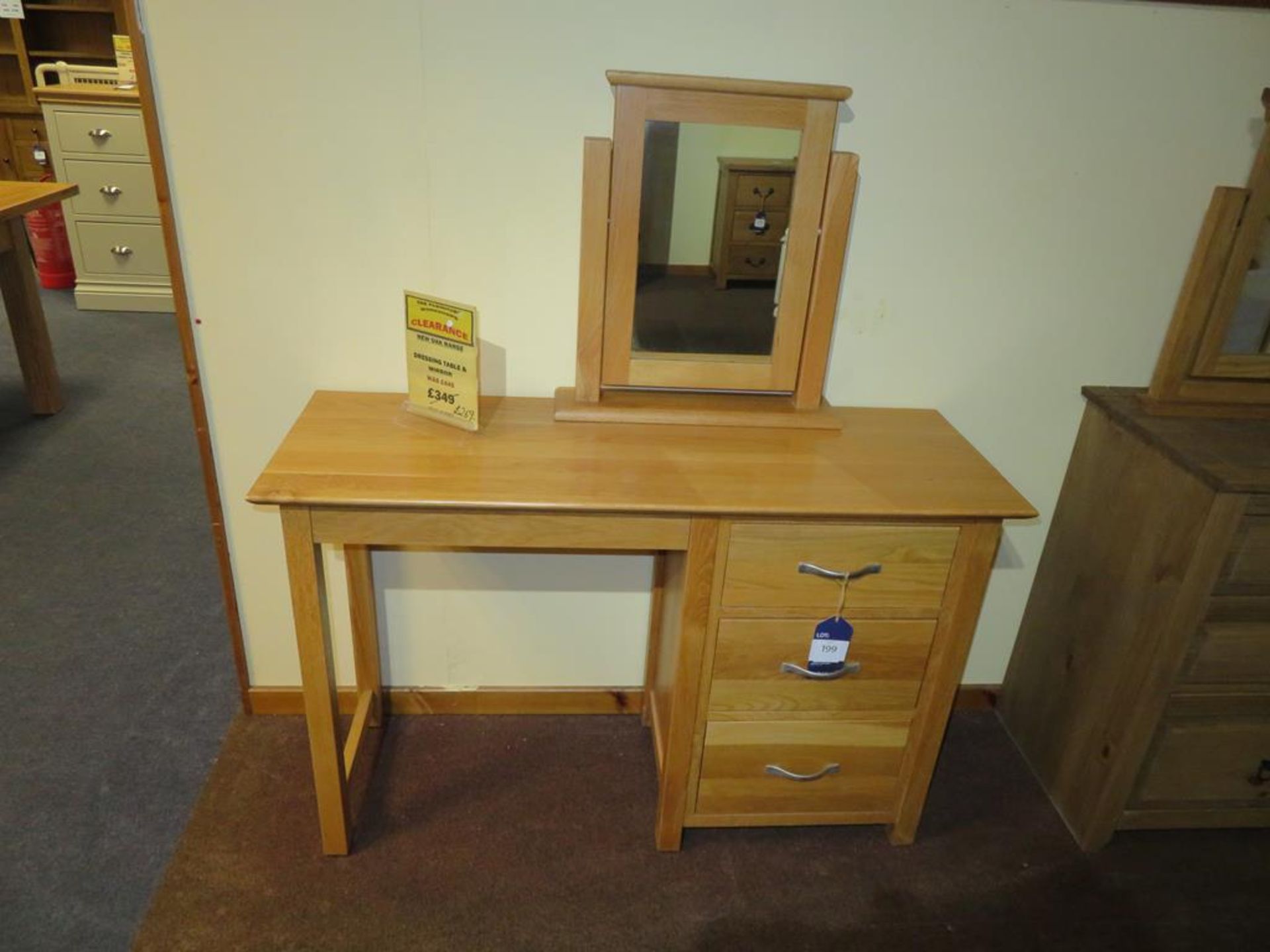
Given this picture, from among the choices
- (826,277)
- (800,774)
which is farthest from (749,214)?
(800,774)

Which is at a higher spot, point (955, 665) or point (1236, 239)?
point (1236, 239)

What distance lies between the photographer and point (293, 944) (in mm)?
1446

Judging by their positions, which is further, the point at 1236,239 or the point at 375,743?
the point at 375,743

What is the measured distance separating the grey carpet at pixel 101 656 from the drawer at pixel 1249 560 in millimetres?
1877

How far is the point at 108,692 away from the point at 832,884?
157 centimetres

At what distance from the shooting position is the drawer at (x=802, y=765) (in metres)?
1.56

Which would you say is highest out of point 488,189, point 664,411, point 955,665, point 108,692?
point 488,189

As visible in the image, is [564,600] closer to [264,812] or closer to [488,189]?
[264,812]

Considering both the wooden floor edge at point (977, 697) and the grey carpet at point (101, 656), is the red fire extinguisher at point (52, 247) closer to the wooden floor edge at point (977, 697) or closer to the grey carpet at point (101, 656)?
the grey carpet at point (101, 656)

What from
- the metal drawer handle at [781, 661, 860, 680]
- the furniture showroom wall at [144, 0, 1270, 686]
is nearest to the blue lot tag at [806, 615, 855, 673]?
the metal drawer handle at [781, 661, 860, 680]

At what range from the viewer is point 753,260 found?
4.98 ft

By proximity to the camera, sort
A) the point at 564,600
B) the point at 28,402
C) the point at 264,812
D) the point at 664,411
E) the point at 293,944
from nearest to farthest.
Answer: the point at 293,944
the point at 664,411
the point at 264,812
the point at 564,600
the point at 28,402

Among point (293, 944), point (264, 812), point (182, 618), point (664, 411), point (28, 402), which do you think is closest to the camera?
point (293, 944)

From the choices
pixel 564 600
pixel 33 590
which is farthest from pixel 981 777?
pixel 33 590
